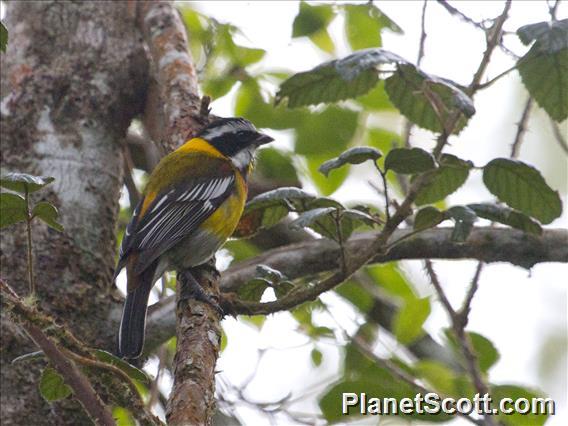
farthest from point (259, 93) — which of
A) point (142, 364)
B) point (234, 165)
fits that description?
point (142, 364)

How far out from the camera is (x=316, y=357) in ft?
14.4

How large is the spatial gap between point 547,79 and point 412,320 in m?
1.32

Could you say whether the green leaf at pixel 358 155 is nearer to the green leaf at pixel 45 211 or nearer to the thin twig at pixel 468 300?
the thin twig at pixel 468 300

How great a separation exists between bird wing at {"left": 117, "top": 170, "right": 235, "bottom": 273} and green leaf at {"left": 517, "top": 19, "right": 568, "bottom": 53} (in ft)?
5.86

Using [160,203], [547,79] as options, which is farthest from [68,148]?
[547,79]

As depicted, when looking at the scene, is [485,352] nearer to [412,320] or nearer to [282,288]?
[412,320]

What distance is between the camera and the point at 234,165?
451 cm

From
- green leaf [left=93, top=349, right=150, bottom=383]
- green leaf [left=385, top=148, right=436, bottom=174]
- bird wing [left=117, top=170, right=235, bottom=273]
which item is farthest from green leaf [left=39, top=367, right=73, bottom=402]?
green leaf [left=385, top=148, right=436, bottom=174]

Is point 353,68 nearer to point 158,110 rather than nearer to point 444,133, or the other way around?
point 444,133

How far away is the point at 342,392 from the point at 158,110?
1689 millimetres

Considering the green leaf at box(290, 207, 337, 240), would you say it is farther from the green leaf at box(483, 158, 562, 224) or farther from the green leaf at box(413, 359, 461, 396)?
the green leaf at box(413, 359, 461, 396)

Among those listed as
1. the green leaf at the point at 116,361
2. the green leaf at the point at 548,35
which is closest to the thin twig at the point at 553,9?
the green leaf at the point at 548,35

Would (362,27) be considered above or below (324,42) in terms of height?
below

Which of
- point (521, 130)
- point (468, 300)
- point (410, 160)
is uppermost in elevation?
point (521, 130)
